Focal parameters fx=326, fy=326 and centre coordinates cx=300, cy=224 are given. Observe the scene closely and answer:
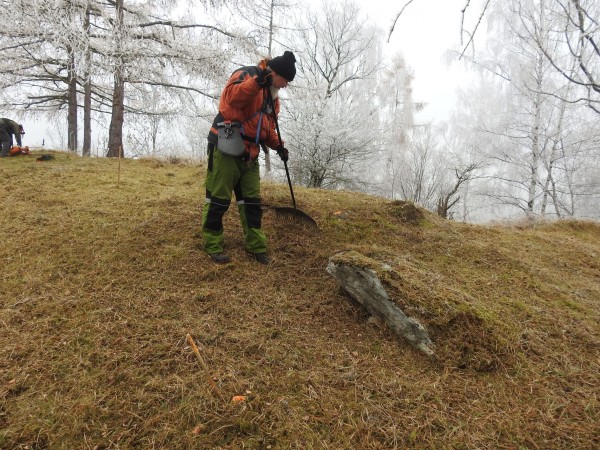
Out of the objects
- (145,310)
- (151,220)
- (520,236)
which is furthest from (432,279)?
(520,236)

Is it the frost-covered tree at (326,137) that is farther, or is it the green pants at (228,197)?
the frost-covered tree at (326,137)

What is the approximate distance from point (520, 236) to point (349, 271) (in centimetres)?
400

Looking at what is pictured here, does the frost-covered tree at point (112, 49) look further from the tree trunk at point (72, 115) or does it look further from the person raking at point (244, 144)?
the person raking at point (244, 144)

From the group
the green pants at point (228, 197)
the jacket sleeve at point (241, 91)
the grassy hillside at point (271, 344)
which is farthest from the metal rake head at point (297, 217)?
the jacket sleeve at point (241, 91)

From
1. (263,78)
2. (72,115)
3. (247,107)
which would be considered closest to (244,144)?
(247,107)

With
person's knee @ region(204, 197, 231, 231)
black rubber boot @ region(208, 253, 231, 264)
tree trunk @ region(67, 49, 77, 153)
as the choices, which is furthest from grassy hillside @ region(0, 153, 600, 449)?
tree trunk @ region(67, 49, 77, 153)

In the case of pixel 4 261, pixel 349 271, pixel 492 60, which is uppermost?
pixel 492 60

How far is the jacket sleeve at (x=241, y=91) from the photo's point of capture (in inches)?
103

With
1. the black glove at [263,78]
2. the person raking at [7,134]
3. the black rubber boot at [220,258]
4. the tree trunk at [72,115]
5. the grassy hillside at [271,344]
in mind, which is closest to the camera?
the grassy hillside at [271,344]

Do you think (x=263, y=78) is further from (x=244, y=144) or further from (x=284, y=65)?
(x=244, y=144)

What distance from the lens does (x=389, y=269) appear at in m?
2.56

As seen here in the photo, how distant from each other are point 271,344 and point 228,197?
1.42 metres

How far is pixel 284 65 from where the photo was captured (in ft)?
9.03

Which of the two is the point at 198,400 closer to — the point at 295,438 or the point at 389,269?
the point at 295,438
